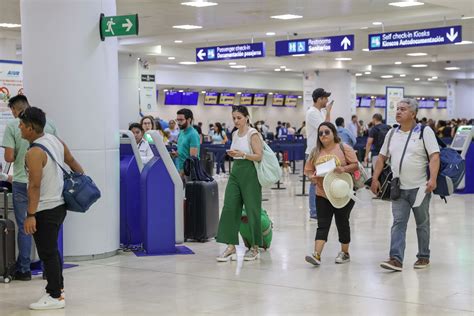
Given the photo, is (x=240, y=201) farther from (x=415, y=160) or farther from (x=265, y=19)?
(x=265, y=19)

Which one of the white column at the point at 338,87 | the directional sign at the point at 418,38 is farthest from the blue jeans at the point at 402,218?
the white column at the point at 338,87

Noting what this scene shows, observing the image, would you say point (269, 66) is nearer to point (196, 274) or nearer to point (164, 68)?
point (164, 68)

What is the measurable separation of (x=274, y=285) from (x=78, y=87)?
10.1 ft

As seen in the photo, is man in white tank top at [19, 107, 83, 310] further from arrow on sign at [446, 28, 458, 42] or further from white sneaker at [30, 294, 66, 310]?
arrow on sign at [446, 28, 458, 42]

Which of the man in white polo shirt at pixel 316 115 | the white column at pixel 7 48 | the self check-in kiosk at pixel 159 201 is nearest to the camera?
the self check-in kiosk at pixel 159 201

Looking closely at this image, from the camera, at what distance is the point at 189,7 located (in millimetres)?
16109

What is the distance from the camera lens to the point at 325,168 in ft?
26.7

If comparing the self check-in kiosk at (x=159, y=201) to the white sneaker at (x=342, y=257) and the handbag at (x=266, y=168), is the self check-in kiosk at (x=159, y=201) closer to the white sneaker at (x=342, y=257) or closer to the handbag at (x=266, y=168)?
the handbag at (x=266, y=168)

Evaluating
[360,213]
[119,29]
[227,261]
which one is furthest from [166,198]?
[360,213]

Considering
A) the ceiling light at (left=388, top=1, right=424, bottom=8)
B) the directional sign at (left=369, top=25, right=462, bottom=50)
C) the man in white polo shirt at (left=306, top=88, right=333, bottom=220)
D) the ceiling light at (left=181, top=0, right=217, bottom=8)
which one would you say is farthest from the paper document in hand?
the directional sign at (left=369, top=25, right=462, bottom=50)

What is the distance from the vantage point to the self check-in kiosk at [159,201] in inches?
353

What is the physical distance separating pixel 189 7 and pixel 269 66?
15313 mm

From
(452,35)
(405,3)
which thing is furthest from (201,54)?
(405,3)

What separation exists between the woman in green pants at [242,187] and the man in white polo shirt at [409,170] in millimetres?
1277
